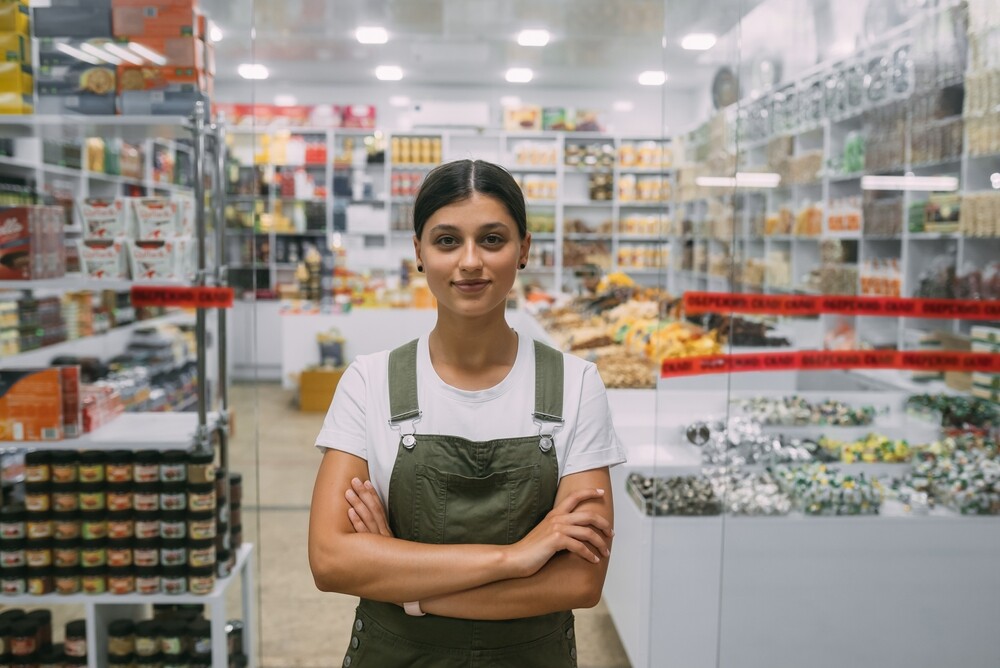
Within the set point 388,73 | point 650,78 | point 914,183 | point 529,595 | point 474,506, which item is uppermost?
point 388,73

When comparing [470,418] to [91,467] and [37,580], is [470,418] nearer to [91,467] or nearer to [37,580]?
[91,467]

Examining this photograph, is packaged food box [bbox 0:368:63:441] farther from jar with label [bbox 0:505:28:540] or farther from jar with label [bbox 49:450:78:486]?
jar with label [bbox 0:505:28:540]

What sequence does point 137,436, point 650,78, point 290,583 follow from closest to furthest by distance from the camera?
point 137,436 → point 290,583 → point 650,78

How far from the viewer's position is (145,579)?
2582 millimetres

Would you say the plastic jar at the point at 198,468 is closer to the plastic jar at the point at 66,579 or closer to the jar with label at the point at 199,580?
the jar with label at the point at 199,580

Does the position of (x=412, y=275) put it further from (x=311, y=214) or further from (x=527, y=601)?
(x=527, y=601)

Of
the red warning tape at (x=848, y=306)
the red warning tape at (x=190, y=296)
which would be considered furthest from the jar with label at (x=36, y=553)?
the red warning tape at (x=848, y=306)

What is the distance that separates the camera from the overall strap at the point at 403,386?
4.40 feet

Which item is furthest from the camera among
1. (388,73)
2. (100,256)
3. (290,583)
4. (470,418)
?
(388,73)

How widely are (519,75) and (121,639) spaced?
7.70 metres

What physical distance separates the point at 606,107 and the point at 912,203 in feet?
23.5

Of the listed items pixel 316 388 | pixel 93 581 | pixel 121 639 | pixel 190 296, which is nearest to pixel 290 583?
pixel 121 639

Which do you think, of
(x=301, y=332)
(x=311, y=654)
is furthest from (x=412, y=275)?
(x=311, y=654)

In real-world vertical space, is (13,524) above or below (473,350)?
below
